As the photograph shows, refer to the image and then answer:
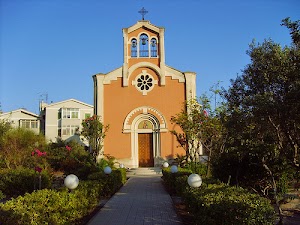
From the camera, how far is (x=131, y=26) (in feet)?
86.6

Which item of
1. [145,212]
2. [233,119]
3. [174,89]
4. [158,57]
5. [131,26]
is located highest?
[131,26]

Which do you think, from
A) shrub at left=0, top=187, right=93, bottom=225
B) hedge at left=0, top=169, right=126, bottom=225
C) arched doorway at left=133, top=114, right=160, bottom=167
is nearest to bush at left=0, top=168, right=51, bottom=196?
hedge at left=0, top=169, right=126, bottom=225

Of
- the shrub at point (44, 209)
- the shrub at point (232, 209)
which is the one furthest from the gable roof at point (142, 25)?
the shrub at point (232, 209)

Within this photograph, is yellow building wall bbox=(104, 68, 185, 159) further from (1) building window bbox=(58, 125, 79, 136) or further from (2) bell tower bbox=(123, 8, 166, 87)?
(1) building window bbox=(58, 125, 79, 136)

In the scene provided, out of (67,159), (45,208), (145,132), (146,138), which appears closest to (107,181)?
(45,208)

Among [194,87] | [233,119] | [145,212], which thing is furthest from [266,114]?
[194,87]

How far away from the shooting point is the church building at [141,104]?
24875mm

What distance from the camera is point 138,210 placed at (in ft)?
31.2

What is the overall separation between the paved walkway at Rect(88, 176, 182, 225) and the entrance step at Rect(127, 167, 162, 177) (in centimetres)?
927

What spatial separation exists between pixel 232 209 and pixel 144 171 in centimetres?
1809

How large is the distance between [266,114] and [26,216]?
4.92 meters

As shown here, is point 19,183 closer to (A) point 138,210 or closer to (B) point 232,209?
(A) point 138,210

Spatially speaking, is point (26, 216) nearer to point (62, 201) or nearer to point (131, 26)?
point (62, 201)

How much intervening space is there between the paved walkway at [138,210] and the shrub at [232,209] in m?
1.76
